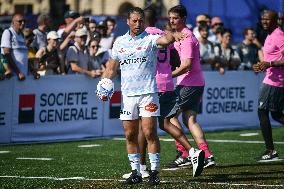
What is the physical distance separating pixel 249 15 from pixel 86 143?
1095 cm

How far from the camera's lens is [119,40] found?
42.4 feet

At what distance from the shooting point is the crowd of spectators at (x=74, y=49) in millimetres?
18766

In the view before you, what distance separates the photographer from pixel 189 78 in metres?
15.2

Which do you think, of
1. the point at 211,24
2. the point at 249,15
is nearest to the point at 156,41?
the point at 211,24

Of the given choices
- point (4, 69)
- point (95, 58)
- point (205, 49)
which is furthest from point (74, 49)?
point (205, 49)

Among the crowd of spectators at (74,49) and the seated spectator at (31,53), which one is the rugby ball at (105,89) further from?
the seated spectator at (31,53)

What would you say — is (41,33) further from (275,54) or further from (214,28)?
(275,54)

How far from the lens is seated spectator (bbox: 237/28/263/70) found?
2431 centimetres

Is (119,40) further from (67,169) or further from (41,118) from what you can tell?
(41,118)

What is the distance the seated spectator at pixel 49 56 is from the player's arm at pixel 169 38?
7.47 metres

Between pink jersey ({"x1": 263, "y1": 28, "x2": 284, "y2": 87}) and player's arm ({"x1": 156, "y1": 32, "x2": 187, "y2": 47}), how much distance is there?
13.1 ft

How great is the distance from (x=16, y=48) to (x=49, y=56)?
4.47 ft

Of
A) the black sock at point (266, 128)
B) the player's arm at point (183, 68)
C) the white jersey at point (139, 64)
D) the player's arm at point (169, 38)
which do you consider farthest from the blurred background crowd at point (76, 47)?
the player's arm at point (169, 38)

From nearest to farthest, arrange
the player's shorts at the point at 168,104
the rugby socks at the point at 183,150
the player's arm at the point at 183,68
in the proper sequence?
the player's shorts at the point at 168,104
the player's arm at the point at 183,68
the rugby socks at the point at 183,150
